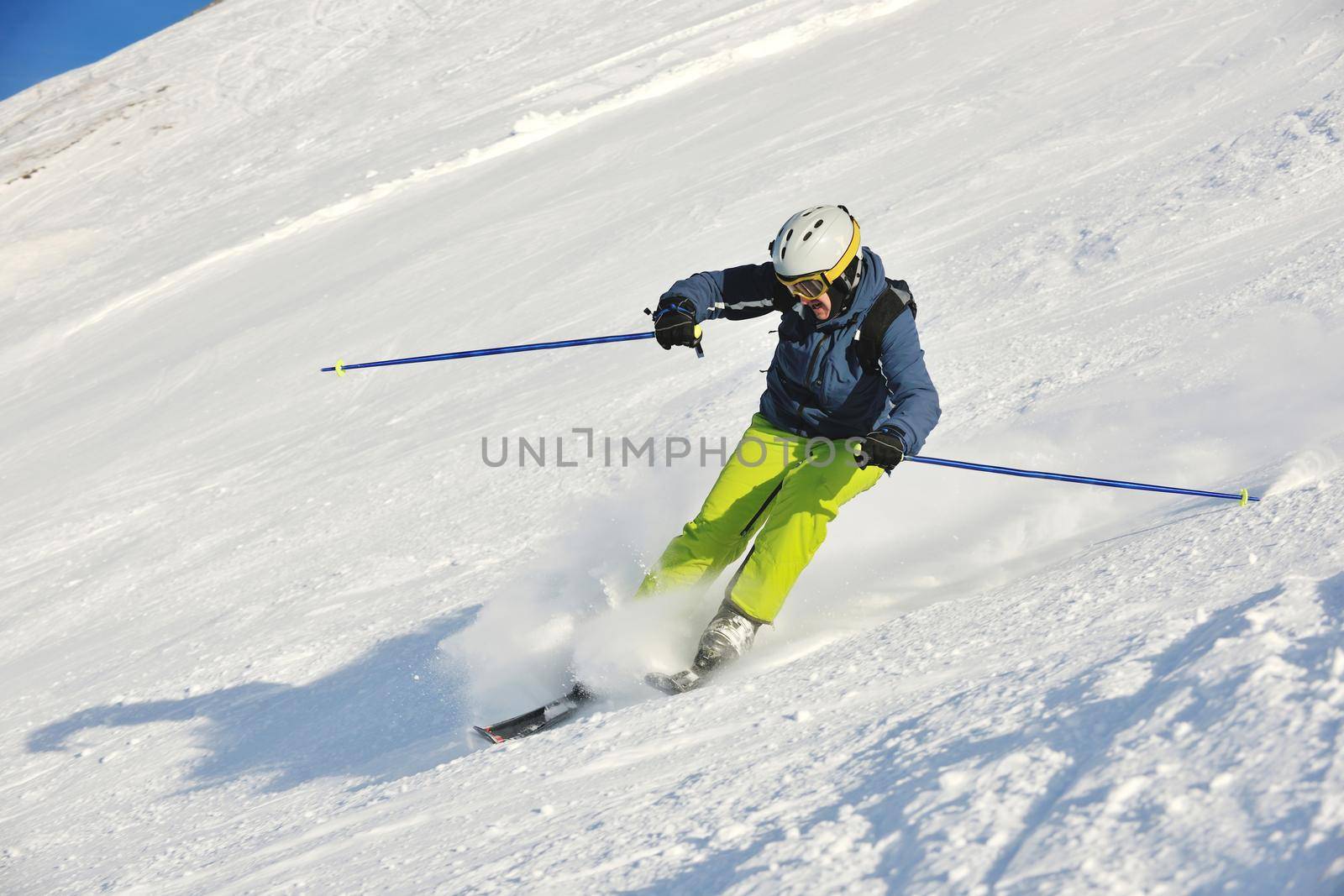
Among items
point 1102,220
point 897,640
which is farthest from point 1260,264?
point 897,640

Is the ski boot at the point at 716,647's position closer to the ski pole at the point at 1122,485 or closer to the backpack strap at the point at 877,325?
the ski pole at the point at 1122,485

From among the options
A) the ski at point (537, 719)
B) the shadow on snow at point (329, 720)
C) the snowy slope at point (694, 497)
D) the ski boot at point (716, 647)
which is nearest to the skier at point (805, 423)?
the ski boot at point (716, 647)

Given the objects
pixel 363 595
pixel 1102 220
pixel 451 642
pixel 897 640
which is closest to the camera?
pixel 897 640

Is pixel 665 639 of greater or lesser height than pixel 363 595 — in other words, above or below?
below

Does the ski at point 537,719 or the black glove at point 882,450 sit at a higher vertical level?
the black glove at point 882,450

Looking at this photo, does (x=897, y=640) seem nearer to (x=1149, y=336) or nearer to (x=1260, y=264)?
(x=1149, y=336)

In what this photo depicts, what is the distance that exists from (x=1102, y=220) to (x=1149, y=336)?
6.54 ft

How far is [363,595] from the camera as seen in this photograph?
596cm

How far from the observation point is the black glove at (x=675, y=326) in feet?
14.8

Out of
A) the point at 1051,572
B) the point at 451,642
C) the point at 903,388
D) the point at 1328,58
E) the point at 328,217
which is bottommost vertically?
the point at 1051,572

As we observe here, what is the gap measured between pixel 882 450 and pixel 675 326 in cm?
113

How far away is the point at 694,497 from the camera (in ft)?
18.3

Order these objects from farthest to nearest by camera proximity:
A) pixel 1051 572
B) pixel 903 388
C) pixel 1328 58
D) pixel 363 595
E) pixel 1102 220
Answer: pixel 1328 58, pixel 1102 220, pixel 363 595, pixel 903 388, pixel 1051 572

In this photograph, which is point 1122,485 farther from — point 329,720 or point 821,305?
point 329,720
